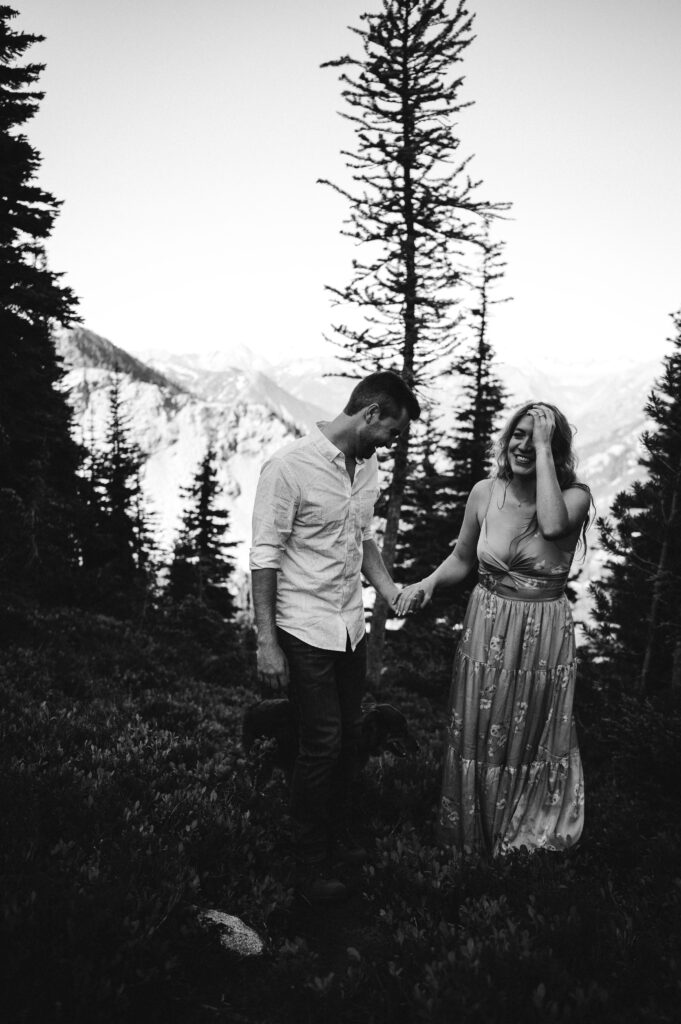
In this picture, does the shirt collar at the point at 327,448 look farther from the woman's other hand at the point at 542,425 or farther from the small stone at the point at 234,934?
the small stone at the point at 234,934

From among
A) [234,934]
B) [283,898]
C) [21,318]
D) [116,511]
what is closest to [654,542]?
[283,898]

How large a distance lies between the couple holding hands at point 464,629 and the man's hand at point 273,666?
0.01 meters

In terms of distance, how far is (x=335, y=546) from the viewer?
12.5 feet

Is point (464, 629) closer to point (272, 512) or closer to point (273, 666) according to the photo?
point (273, 666)

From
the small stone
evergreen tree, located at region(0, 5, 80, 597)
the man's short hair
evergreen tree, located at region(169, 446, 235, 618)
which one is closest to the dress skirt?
the man's short hair

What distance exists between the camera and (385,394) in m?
→ 3.77

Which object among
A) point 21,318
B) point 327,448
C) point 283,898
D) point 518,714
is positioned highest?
point 21,318

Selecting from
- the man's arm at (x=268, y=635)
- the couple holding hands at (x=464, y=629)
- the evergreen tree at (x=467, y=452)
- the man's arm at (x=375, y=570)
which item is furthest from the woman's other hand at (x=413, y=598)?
the evergreen tree at (x=467, y=452)

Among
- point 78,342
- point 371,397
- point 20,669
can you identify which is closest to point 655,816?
point 371,397

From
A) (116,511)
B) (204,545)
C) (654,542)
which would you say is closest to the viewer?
(654,542)

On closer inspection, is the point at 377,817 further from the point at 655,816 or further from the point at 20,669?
the point at 20,669

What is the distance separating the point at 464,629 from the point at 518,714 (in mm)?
659

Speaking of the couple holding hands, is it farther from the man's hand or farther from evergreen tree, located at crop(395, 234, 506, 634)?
evergreen tree, located at crop(395, 234, 506, 634)

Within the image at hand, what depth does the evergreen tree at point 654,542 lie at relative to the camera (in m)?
10.1
